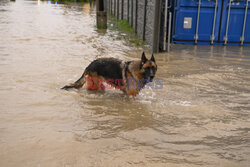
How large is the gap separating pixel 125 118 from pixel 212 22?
797cm

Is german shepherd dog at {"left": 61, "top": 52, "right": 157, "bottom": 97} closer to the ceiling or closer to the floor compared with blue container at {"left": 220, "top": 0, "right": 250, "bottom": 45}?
closer to the floor

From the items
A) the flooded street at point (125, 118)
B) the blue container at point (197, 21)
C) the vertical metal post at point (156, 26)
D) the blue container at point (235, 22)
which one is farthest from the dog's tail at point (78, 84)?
the blue container at point (235, 22)

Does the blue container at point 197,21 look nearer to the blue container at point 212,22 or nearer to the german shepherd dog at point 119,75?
the blue container at point 212,22

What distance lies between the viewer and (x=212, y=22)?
10961 millimetres

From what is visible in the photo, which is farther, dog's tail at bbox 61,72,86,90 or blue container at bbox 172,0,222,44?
blue container at bbox 172,0,222,44

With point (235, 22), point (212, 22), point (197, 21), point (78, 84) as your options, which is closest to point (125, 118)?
point (78, 84)

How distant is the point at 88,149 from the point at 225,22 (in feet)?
30.8

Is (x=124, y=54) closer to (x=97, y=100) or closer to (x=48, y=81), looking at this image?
(x=48, y=81)

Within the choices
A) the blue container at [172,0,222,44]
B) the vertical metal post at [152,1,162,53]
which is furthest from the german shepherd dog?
the blue container at [172,0,222,44]

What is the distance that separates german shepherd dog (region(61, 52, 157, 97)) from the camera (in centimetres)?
506

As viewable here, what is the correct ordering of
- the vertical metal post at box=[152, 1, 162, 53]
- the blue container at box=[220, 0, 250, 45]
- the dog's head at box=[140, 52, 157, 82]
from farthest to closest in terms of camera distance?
the blue container at box=[220, 0, 250, 45] < the vertical metal post at box=[152, 1, 162, 53] < the dog's head at box=[140, 52, 157, 82]

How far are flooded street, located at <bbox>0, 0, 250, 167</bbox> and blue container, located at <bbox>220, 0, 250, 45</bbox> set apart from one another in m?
2.96

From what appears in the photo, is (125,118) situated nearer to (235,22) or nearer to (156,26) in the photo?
(156,26)

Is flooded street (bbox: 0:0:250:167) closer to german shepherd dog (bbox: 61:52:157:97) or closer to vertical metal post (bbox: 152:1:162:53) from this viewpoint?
german shepherd dog (bbox: 61:52:157:97)
